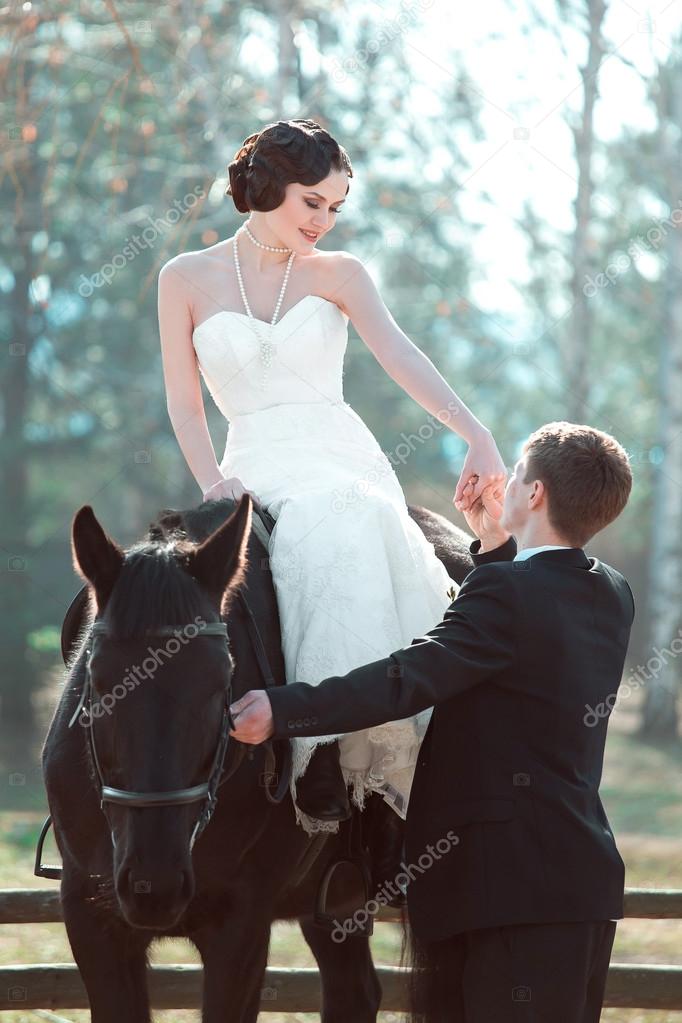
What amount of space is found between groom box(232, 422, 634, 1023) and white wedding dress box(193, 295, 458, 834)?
49 cm

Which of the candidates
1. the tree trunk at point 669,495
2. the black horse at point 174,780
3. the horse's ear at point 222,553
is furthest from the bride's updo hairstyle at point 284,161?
the tree trunk at point 669,495

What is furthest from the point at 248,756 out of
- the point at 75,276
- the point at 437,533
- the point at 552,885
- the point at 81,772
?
the point at 75,276

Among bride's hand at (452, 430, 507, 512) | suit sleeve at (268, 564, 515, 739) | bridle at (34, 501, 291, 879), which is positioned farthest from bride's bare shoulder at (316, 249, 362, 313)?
suit sleeve at (268, 564, 515, 739)

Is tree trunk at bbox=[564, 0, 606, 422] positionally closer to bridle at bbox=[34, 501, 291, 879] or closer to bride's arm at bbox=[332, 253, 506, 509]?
bride's arm at bbox=[332, 253, 506, 509]

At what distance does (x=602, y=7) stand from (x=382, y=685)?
13811 mm

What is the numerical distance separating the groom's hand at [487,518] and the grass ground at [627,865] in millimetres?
1405

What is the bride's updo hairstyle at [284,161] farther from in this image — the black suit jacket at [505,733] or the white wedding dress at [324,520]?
the black suit jacket at [505,733]

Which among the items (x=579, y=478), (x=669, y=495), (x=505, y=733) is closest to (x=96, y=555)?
(x=505, y=733)

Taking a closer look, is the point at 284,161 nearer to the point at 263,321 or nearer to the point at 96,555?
the point at 263,321

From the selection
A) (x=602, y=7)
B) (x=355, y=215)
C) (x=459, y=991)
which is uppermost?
(x=602, y=7)

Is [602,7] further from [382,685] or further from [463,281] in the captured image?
[382,685]

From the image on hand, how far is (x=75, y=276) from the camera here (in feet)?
59.6

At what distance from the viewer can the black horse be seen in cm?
240

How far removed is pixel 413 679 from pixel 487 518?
83 cm
